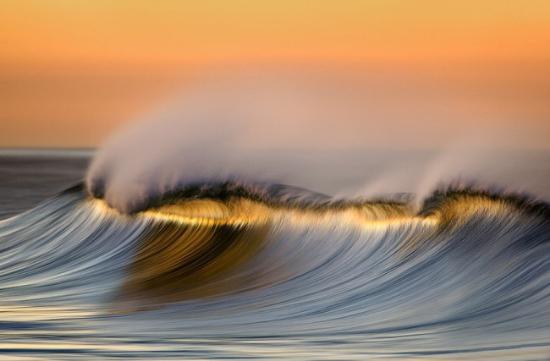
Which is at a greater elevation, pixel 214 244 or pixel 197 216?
pixel 197 216

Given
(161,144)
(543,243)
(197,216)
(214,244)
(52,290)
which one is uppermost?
(161,144)

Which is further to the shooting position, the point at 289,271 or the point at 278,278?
the point at 289,271

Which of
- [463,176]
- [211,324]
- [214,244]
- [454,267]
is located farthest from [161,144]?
[211,324]

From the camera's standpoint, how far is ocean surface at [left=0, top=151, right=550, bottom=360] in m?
6.28

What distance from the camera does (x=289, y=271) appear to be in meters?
8.96

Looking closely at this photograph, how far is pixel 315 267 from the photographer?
904 cm

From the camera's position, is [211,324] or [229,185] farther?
[229,185]

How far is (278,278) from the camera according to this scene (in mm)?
8711

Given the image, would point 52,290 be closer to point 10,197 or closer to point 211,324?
point 211,324

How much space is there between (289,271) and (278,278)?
0.88 ft

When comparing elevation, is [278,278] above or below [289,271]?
below

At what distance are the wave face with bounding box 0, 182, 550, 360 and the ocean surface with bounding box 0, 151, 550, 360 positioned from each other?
0.02 meters

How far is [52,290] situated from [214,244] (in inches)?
85.0

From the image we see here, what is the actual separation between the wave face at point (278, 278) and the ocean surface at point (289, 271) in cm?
2
